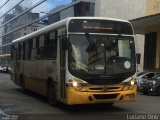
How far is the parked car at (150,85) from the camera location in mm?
26656

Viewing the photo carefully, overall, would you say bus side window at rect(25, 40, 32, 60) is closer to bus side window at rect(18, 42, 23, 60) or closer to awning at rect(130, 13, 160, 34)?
bus side window at rect(18, 42, 23, 60)

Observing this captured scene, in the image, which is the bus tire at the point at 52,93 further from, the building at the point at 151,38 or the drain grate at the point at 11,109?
the building at the point at 151,38

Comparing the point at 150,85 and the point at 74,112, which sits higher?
the point at 150,85

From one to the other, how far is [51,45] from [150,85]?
1126cm

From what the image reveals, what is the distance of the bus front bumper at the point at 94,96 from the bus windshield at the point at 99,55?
0.66 m

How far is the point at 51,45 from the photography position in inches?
671

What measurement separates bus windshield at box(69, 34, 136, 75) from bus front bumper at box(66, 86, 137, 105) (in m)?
0.66

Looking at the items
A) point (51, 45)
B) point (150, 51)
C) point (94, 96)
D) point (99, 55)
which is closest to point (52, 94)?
point (51, 45)

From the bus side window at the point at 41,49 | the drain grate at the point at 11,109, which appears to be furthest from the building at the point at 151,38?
the drain grate at the point at 11,109

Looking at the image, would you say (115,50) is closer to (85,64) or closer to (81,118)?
(85,64)

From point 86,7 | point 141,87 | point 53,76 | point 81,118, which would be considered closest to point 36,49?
point 53,76

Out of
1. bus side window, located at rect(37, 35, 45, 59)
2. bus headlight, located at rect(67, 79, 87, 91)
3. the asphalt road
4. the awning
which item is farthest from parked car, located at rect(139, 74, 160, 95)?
bus headlight, located at rect(67, 79, 87, 91)

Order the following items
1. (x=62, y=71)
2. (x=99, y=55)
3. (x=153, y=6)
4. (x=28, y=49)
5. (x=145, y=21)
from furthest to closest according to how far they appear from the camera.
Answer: (x=153, y=6) < (x=145, y=21) < (x=28, y=49) < (x=62, y=71) < (x=99, y=55)

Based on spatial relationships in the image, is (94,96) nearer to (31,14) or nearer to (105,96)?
(105,96)
